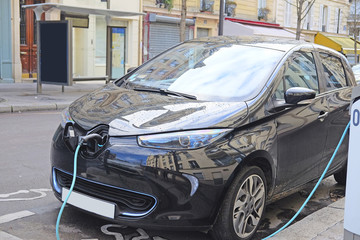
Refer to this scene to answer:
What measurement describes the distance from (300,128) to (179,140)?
1.34 m

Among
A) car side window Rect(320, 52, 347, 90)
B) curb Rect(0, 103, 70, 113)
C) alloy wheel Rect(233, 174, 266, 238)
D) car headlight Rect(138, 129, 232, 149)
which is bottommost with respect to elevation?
curb Rect(0, 103, 70, 113)

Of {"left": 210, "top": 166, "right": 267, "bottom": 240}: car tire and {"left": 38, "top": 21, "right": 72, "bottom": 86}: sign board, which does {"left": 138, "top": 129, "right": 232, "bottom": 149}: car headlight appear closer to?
{"left": 210, "top": 166, "right": 267, "bottom": 240}: car tire

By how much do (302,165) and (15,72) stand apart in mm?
15603

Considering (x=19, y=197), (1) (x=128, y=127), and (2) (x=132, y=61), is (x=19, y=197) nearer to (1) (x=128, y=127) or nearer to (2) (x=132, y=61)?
(1) (x=128, y=127)

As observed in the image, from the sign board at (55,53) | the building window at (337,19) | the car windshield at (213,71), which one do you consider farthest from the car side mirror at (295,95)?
the building window at (337,19)

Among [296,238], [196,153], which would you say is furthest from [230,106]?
[296,238]

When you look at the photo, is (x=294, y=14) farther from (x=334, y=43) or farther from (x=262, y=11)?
(x=334, y=43)

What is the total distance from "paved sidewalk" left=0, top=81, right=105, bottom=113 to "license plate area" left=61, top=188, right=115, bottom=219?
809 centimetres

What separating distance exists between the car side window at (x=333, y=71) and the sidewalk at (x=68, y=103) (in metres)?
1.19

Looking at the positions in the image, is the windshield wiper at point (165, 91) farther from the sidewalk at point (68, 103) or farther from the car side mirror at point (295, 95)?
the sidewalk at point (68, 103)

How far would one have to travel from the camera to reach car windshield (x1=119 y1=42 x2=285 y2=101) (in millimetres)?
4168

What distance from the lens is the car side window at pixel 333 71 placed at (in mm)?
5047

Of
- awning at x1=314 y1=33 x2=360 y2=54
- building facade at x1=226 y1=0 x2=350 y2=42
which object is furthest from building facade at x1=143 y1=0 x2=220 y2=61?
awning at x1=314 y1=33 x2=360 y2=54

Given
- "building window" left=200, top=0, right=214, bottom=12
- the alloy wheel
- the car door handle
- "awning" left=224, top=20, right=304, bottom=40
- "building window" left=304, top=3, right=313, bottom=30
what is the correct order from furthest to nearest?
"building window" left=304, top=3, right=313, bottom=30 < "awning" left=224, top=20, right=304, bottom=40 < "building window" left=200, top=0, right=214, bottom=12 < the car door handle < the alloy wheel
